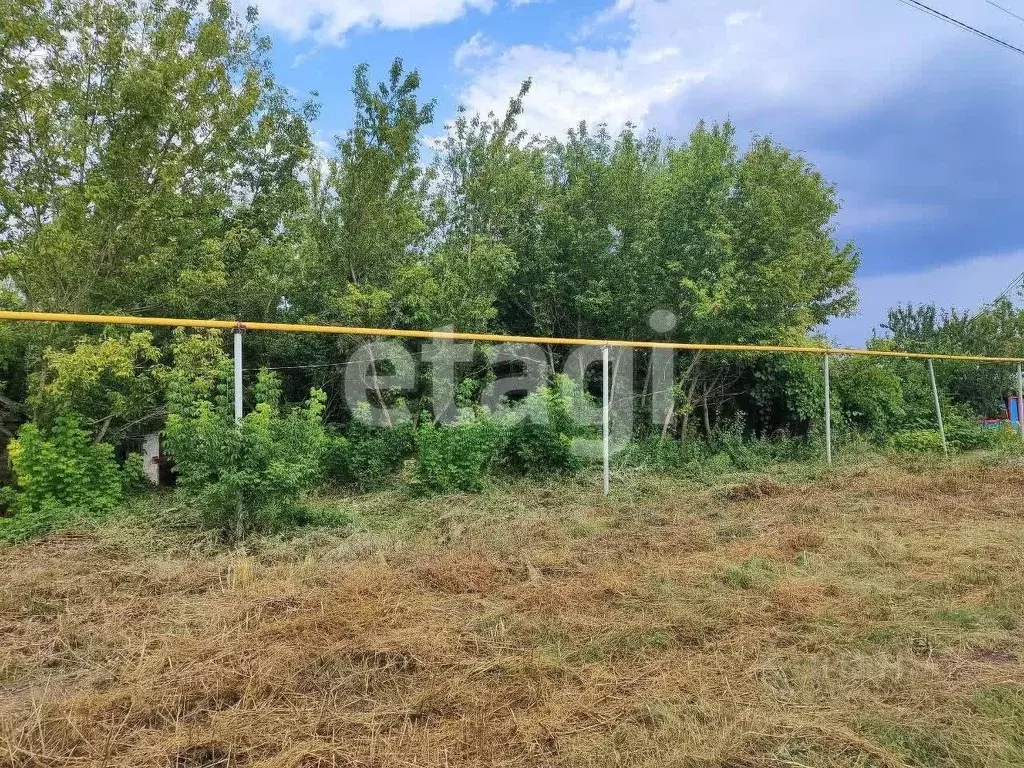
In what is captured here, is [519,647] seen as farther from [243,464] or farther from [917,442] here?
[917,442]

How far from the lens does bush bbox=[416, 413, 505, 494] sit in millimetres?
6648

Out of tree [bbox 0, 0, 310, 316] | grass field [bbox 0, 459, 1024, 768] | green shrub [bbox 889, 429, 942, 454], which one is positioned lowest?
grass field [bbox 0, 459, 1024, 768]

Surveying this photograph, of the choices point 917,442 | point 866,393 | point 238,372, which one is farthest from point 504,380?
point 917,442

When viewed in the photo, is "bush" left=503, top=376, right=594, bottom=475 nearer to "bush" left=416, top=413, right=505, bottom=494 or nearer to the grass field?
"bush" left=416, top=413, right=505, bottom=494

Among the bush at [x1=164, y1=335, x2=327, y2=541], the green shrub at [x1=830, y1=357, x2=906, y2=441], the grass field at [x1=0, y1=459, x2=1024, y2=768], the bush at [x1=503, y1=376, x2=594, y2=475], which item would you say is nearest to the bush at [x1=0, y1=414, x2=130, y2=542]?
the grass field at [x1=0, y1=459, x2=1024, y2=768]

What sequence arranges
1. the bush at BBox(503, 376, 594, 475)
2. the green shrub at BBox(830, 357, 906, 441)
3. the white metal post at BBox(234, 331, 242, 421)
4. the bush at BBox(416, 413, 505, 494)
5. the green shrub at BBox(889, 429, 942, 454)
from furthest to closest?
the green shrub at BBox(830, 357, 906, 441) → the green shrub at BBox(889, 429, 942, 454) → the bush at BBox(503, 376, 594, 475) → the bush at BBox(416, 413, 505, 494) → the white metal post at BBox(234, 331, 242, 421)

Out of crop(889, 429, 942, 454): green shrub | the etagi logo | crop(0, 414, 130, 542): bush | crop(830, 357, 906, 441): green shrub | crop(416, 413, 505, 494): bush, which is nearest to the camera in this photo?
crop(0, 414, 130, 542): bush

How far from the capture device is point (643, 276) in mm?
9781

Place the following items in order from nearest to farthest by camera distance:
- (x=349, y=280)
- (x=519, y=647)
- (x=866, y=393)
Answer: (x=519, y=647), (x=349, y=280), (x=866, y=393)

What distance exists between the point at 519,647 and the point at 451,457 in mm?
3844

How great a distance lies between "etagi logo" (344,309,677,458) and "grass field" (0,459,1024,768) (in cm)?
283

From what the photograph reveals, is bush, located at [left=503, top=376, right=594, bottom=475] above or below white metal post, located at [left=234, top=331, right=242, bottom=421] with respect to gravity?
below

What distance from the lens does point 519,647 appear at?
2.96m

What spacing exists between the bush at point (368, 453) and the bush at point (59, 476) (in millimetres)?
2188
